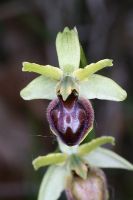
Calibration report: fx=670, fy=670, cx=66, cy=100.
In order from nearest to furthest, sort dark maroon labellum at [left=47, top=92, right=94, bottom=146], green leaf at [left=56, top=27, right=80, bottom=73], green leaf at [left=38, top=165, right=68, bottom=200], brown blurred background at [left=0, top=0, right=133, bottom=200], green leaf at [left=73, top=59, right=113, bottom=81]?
dark maroon labellum at [left=47, top=92, right=94, bottom=146] < green leaf at [left=73, top=59, right=113, bottom=81] < green leaf at [left=56, top=27, right=80, bottom=73] < green leaf at [left=38, top=165, right=68, bottom=200] < brown blurred background at [left=0, top=0, right=133, bottom=200]

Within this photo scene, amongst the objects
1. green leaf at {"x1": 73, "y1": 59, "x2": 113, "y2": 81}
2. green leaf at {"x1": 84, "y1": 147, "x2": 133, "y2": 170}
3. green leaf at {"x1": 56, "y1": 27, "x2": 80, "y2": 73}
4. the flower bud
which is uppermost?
green leaf at {"x1": 56, "y1": 27, "x2": 80, "y2": 73}

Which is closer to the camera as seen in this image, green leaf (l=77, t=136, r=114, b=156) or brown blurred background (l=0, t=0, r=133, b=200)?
green leaf (l=77, t=136, r=114, b=156)

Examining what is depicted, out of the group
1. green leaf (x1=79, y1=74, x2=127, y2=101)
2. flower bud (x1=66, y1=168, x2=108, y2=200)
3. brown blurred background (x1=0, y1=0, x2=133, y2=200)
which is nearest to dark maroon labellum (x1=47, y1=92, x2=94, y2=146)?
green leaf (x1=79, y1=74, x2=127, y2=101)

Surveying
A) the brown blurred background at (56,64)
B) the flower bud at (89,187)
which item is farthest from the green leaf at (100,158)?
the brown blurred background at (56,64)

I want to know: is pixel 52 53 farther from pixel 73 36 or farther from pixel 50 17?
pixel 73 36

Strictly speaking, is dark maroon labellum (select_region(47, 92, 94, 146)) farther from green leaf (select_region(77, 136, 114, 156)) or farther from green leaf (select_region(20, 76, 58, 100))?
green leaf (select_region(77, 136, 114, 156))

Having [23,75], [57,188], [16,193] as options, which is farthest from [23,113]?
[57,188]
